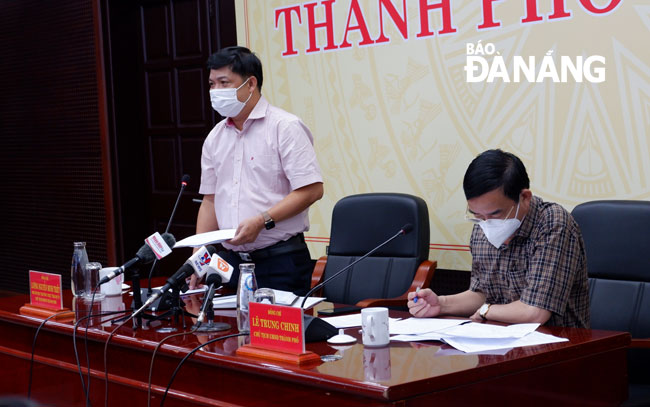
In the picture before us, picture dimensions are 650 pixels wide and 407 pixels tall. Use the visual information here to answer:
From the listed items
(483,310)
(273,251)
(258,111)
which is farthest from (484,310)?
(258,111)

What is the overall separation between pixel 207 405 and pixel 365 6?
239 cm

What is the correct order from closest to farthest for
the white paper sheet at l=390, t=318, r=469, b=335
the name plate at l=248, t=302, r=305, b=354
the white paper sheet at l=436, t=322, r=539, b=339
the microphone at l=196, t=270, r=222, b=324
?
1. the name plate at l=248, t=302, r=305, b=354
2. the white paper sheet at l=436, t=322, r=539, b=339
3. the white paper sheet at l=390, t=318, r=469, b=335
4. the microphone at l=196, t=270, r=222, b=324

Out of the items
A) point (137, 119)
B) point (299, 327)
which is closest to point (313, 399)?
point (299, 327)

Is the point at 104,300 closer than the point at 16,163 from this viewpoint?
Yes

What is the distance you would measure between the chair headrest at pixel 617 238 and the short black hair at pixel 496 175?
1.62ft

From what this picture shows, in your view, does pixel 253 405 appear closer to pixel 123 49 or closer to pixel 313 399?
pixel 313 399

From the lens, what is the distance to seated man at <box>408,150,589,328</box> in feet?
7.77

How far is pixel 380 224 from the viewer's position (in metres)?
3.45

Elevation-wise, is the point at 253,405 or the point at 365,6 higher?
the point at 365,6

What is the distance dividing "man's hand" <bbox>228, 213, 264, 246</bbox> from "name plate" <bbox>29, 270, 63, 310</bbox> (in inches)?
23.3

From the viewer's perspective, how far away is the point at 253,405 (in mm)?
2008

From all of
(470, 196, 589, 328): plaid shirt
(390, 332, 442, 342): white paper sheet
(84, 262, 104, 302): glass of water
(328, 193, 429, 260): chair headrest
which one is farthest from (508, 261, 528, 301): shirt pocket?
(84, 262, 104, 302): glass of water

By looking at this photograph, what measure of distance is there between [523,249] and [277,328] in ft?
2.82

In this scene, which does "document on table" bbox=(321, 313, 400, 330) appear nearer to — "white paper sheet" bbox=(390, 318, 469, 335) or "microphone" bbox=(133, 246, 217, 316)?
"white paper sheet" bbox=(390, 318, 469, 335)
